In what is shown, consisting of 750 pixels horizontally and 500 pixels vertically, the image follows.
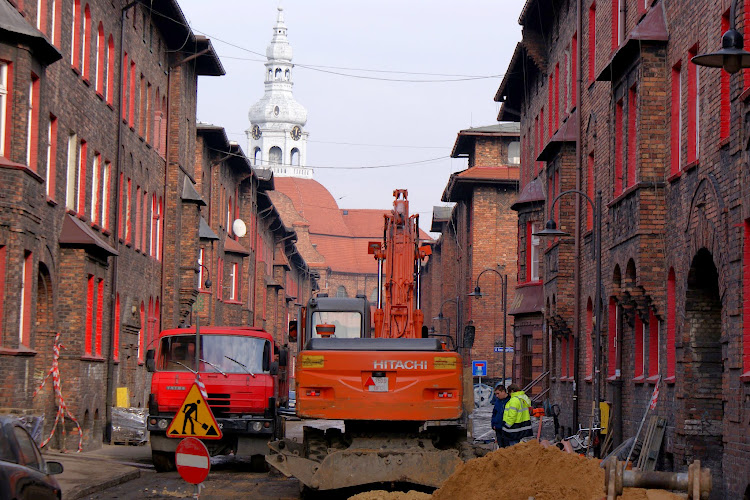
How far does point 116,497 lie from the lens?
19.0 metres

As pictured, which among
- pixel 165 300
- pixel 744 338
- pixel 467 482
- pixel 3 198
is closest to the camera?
pixel 467 482

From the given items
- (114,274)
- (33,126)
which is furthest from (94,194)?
(33,126)

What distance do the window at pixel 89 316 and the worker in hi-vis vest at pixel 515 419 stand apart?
10.1m

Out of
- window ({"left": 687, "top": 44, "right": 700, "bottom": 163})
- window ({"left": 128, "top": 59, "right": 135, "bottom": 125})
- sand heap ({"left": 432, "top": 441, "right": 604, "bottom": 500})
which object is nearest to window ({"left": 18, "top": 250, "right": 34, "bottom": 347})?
window ({"left": 687, "top": 44, "right": 700, "bottom": 163})

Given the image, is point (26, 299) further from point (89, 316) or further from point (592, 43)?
point (592, 43)

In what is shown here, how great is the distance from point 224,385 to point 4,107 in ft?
20.1

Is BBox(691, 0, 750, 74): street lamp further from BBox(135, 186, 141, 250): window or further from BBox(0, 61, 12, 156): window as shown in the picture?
BBox(135, 186, 141, 250): window

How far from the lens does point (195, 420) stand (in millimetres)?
17250

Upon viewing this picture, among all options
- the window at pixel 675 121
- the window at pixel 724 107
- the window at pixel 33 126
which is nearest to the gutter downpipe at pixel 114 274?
the window at pixel 33 126

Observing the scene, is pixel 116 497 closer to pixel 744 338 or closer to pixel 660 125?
pixel 744 338

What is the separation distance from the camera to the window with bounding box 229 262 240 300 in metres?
61.3

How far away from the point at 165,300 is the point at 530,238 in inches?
474

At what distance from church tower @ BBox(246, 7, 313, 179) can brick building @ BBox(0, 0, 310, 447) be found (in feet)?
375

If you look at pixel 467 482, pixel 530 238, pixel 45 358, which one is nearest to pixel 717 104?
pixel 467 482
